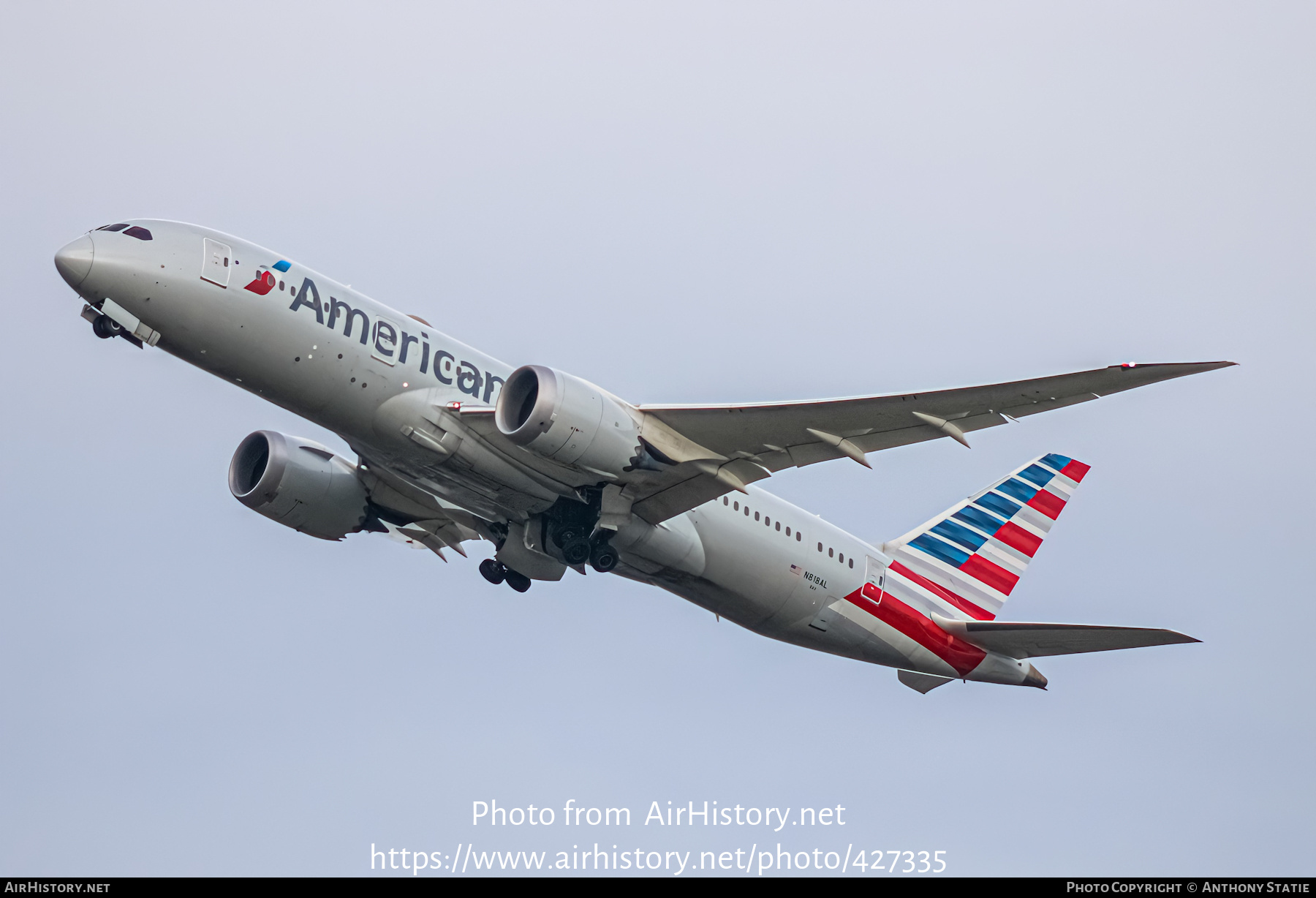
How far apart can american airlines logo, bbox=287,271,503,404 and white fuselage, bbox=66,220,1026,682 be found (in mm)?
24

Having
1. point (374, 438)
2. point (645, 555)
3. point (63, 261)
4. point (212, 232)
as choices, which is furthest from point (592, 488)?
point (63, 261)

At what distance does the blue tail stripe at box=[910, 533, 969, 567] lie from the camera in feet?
107

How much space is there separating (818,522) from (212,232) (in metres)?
13.4

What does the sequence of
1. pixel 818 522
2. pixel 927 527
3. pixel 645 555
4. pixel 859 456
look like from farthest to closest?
1. pixel 927 527
2. pixel 818 522
3. pixel 645 555
4. pixel 859 456

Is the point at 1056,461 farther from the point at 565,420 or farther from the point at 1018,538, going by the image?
the point at 565,420

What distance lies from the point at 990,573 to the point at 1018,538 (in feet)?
4.32

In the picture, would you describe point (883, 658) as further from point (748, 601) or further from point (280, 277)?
point (280, 277)

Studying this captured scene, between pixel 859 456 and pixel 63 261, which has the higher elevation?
A: pixel 63 261

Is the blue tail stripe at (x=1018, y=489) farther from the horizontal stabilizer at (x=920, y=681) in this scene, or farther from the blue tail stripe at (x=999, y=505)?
the horizontal stabilizer at (x=920, y=681)

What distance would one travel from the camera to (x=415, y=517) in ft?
102

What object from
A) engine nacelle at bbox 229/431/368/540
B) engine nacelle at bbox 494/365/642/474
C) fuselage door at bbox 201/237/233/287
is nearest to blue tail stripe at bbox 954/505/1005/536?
engine nacelle at bbox 494/365/642/474

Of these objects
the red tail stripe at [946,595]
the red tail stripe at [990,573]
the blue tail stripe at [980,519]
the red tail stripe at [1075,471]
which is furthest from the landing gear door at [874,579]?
the red tail stripe at [1075,471]

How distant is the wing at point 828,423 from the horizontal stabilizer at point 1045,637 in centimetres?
627

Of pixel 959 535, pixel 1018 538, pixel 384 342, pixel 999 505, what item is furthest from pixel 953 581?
pixel 384 342
